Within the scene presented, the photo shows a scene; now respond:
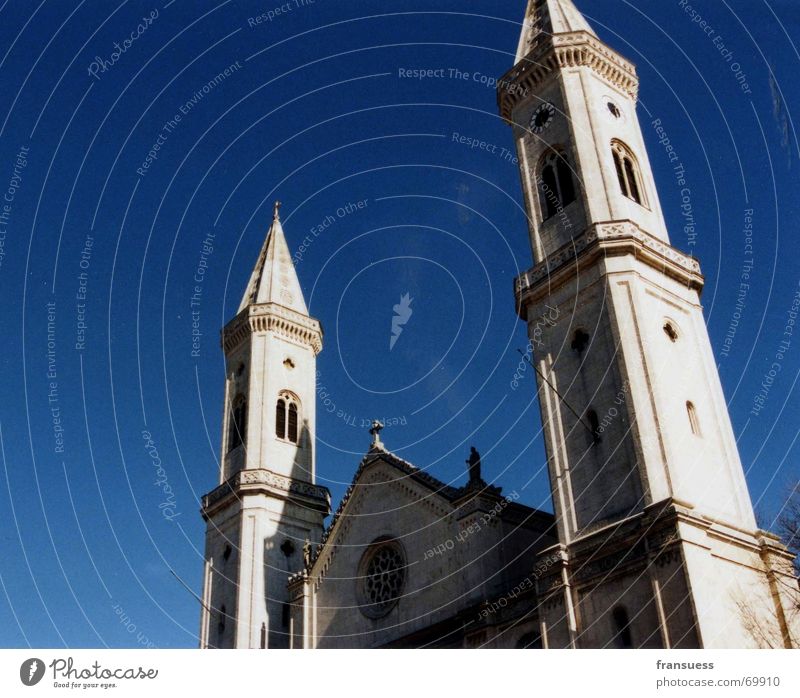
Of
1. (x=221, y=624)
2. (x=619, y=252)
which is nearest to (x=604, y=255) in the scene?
(x=619, y=252)

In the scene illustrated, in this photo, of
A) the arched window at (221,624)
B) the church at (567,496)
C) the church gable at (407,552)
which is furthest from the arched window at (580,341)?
the arched window at (221,624)

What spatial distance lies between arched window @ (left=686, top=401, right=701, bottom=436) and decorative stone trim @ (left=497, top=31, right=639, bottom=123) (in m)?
14.9

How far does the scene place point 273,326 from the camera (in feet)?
163

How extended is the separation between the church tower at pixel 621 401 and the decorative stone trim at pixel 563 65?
79 millimetres

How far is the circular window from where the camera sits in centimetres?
3694

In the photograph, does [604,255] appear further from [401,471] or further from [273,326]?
[273,326]

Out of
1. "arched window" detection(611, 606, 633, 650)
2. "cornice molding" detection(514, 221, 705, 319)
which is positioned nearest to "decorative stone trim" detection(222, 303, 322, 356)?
"cornice molding" detection(514, 221, 705, 319)

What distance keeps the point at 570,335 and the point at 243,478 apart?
19869 millimetres

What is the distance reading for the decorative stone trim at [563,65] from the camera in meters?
37.4

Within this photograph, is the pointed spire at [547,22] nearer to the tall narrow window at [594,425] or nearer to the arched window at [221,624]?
the tall narrow window at [594,425]
